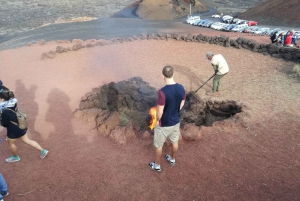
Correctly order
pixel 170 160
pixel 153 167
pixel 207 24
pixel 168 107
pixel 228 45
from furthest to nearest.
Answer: pixel 207 24 < pixel 228 45 < pixel 170 160 < pixel 153 167 < pixel 168 107

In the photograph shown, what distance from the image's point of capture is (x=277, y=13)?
26547mm

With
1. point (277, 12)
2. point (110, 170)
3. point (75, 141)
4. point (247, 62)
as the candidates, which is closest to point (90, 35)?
point (247, 62)

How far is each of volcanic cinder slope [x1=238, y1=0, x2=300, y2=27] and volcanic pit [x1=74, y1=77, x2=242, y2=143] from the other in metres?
20.9

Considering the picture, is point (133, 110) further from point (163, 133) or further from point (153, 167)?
point (163, 133)

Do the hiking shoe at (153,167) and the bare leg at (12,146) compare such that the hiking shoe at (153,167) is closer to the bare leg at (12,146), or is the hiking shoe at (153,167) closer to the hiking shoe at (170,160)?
the hiking shoe at (170,160)

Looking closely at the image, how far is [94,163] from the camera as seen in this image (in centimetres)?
558

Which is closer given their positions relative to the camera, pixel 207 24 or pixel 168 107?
pixel 168 107

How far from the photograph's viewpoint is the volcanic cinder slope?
24.9m

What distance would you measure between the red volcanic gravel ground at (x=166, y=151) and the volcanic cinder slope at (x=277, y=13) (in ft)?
57.8

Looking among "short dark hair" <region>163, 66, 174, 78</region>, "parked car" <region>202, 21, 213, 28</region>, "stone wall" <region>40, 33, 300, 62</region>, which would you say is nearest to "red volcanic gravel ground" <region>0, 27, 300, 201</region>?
"stone wall" <region>40, 33, 300, 62</region>

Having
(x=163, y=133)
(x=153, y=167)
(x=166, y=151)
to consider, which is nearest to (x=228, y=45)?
(x=166, y=151)

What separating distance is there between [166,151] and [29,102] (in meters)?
5.21

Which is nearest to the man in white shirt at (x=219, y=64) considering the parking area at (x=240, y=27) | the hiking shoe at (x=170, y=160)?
the hiking shoe at (x=170, y=160)

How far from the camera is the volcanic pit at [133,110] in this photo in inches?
259
